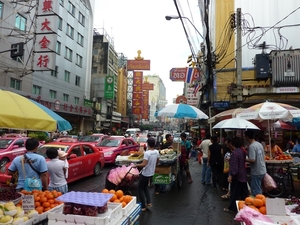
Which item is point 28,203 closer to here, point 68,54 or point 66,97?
point 66,97

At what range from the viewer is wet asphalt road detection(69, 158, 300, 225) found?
5.66 metres

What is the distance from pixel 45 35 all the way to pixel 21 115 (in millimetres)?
18980

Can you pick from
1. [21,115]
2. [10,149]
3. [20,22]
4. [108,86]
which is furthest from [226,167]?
[108,86]

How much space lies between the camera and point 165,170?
25.5ft

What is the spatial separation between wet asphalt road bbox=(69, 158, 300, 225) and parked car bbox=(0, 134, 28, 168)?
4447 millimetres

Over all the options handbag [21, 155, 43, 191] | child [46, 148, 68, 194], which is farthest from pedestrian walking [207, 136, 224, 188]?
handbag [21, 155, 43, 191]

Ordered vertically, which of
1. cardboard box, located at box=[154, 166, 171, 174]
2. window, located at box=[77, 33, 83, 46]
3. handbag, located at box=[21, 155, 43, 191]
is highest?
window, located at box=[77, 33, 83, 46]

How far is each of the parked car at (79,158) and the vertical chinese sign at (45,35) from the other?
1276 cm

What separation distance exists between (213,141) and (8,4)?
21.3 meters

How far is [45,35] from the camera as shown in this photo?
20.3 meters

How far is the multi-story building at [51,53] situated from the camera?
2050cm

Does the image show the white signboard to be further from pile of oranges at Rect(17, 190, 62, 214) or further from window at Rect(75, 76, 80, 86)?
pile of oranges at Rect(17, 190, 62, 214)

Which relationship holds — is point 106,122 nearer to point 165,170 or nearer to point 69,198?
point 165,170

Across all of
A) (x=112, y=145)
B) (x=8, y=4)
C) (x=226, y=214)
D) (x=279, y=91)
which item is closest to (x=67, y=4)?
(x=8, y=4)
